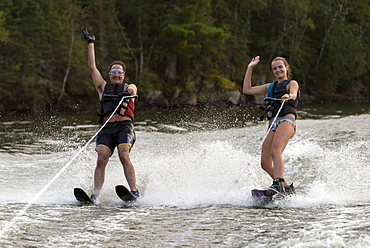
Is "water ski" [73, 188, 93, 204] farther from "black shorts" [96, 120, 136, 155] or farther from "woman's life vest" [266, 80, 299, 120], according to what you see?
"woman's life vest" [266, 80, 299, 120]

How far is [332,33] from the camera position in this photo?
4884cm

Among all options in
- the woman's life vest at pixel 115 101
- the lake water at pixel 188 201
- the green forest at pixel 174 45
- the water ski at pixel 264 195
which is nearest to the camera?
the lake water at pixel 188 201

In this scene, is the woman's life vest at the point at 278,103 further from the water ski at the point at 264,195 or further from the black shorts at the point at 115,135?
the black shorts at the point at 115,135

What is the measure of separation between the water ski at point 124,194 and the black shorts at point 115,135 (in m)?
0.67

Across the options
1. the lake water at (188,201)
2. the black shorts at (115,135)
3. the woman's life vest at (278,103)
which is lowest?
the lake water at (188,201)

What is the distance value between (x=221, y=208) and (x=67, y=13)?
29870mm

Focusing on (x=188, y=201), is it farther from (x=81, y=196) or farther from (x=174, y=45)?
(x=174, y=45)

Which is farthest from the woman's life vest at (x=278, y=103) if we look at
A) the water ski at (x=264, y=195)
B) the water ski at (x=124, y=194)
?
the water ski at (x=124, y=194)

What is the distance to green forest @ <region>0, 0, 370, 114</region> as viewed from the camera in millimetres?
30422

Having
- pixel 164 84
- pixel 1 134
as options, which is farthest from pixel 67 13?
pixel 1 134

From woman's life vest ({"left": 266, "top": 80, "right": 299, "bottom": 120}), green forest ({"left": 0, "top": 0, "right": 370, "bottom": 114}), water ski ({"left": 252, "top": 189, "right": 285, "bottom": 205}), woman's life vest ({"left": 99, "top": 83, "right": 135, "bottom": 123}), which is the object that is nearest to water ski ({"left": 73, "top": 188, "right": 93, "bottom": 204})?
woman's life vest ({"left": 99, "top": 83, "right": 135, "bottom": 123})

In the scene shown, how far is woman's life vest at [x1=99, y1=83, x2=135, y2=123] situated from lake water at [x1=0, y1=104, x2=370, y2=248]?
107cm

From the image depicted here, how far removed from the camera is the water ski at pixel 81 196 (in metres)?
6.27

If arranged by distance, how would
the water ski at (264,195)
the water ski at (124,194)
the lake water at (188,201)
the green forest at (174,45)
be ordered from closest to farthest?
the lake water at (188,201), the water ski at (264,195), the water ski at (124,194), the green forest at (174,45)
